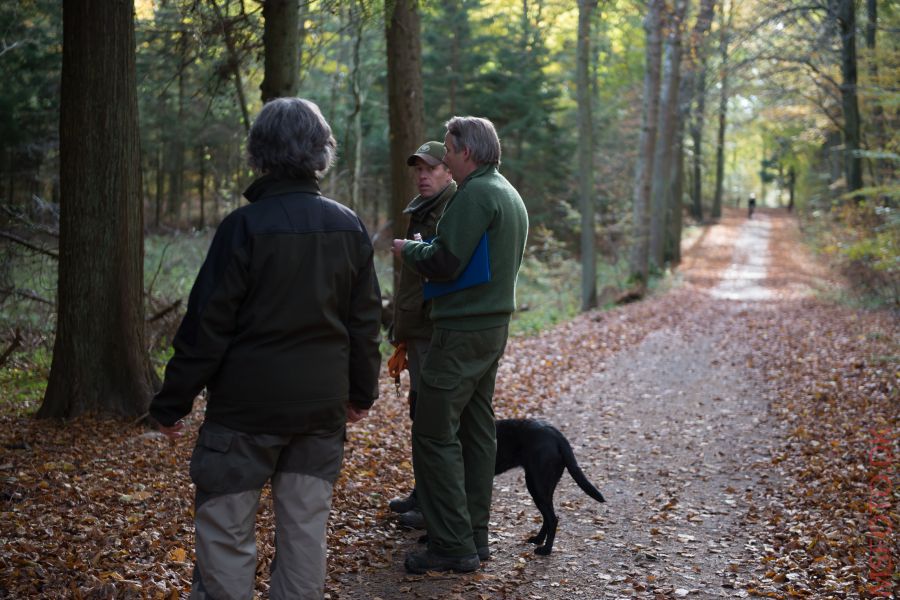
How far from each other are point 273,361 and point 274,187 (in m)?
0.66

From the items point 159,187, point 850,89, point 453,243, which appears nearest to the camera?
point 453,243

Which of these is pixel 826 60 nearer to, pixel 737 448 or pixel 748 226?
pixel 737 448

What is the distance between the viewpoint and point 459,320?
425 cm

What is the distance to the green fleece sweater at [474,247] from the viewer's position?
4117 mm

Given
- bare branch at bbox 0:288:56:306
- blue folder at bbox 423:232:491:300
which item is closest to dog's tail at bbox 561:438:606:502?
blue folder at bbox 423:232:491:300

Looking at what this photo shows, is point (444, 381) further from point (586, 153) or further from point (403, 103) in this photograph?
point (586, 153)

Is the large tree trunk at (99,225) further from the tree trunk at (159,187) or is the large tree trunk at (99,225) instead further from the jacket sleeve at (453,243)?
the tree trunk at (159,187)

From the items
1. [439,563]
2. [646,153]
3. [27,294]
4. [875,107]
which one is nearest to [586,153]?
[646,153]

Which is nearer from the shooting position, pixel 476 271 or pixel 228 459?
pixel 228 459

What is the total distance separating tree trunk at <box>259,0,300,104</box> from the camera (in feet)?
27.0

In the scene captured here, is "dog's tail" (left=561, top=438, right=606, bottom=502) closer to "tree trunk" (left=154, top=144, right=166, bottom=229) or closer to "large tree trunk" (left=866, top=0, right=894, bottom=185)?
"large tree trunk" (left=866, top=0, right=894, bottom=185)

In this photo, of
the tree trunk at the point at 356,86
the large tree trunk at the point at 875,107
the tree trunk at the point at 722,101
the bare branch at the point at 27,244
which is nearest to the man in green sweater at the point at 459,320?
the tree trunk at the point at 356,86

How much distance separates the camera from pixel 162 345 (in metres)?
10.3

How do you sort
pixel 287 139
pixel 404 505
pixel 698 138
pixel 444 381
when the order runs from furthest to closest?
pixel 698 138 < pixel 404 505 < pixel 444 381 < pixel 287 139
